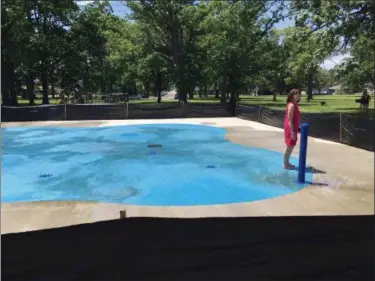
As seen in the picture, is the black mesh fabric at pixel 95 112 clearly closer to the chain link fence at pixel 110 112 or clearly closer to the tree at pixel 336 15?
the chain link fence at pixel 110 112

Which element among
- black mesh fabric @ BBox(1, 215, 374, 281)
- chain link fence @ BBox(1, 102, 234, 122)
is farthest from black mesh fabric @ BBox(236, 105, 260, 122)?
black mesh fabric @ BBox(1, 215, 374, 281)

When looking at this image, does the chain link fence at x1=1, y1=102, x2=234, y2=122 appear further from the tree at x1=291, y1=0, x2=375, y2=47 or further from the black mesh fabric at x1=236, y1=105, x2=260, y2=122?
the tree at x1=291, y1=0, x2=375, y2=47

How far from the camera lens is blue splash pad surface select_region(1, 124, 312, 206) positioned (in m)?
6.87

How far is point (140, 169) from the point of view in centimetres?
927

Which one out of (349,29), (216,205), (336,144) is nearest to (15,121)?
(336,144)

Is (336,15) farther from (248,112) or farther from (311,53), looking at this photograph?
(248,112)

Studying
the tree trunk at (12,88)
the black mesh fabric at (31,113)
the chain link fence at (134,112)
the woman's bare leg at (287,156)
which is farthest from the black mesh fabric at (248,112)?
the tree trunk at (12,88)

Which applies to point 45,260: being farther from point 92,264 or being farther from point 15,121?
point 15,121

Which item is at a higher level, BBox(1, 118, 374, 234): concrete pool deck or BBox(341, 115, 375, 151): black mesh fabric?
BBox(341, 115, 375, 151): black mesh fabric

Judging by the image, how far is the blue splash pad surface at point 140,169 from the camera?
22.5ft

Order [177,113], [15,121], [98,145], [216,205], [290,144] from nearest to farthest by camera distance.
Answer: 1. [216,205]
2. [290,144]
3. [98,145]
4. [15,121]
5. [177,113]

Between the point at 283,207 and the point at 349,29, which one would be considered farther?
the point at 283,207

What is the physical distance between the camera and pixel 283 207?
17.6 feet

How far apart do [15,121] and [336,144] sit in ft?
49.2
